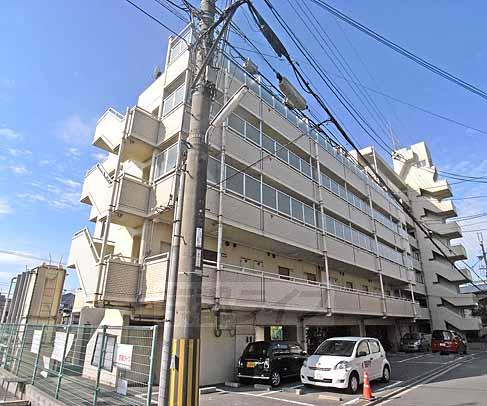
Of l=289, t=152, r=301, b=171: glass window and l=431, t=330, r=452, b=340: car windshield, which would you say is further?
l=431, t=330, r=452, b=340: car windshield

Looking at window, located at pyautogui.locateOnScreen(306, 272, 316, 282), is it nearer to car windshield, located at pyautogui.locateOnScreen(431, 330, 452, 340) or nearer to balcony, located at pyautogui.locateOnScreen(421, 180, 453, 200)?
car windshield, located at pyautogui.locateOnScreen(431, 330, 452, 340)

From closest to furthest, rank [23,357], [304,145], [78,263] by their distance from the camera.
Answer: [23,357] → [78,263] → [304,145]

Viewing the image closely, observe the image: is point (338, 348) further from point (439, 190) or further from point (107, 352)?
point (439, 190)

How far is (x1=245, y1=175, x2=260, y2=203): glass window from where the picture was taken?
13.5 m

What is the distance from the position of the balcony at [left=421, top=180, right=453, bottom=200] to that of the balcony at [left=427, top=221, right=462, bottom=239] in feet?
12.0

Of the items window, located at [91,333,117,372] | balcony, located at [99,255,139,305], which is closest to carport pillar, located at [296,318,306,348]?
balcony, located at [99,255,139,305]

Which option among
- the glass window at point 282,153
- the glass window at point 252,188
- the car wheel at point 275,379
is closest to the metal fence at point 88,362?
the car wheel at point 275,379

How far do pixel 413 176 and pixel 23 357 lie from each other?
43277 mm

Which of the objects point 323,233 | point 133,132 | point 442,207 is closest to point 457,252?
point 442,207

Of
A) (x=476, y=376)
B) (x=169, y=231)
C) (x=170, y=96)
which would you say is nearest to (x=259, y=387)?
(x=169, y=231)

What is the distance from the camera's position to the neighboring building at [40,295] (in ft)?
42.0

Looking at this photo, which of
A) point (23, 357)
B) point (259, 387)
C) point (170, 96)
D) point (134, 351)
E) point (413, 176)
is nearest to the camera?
point (134, 351)

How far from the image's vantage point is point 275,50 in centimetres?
670

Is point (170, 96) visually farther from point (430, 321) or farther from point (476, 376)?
point (430, 321)
